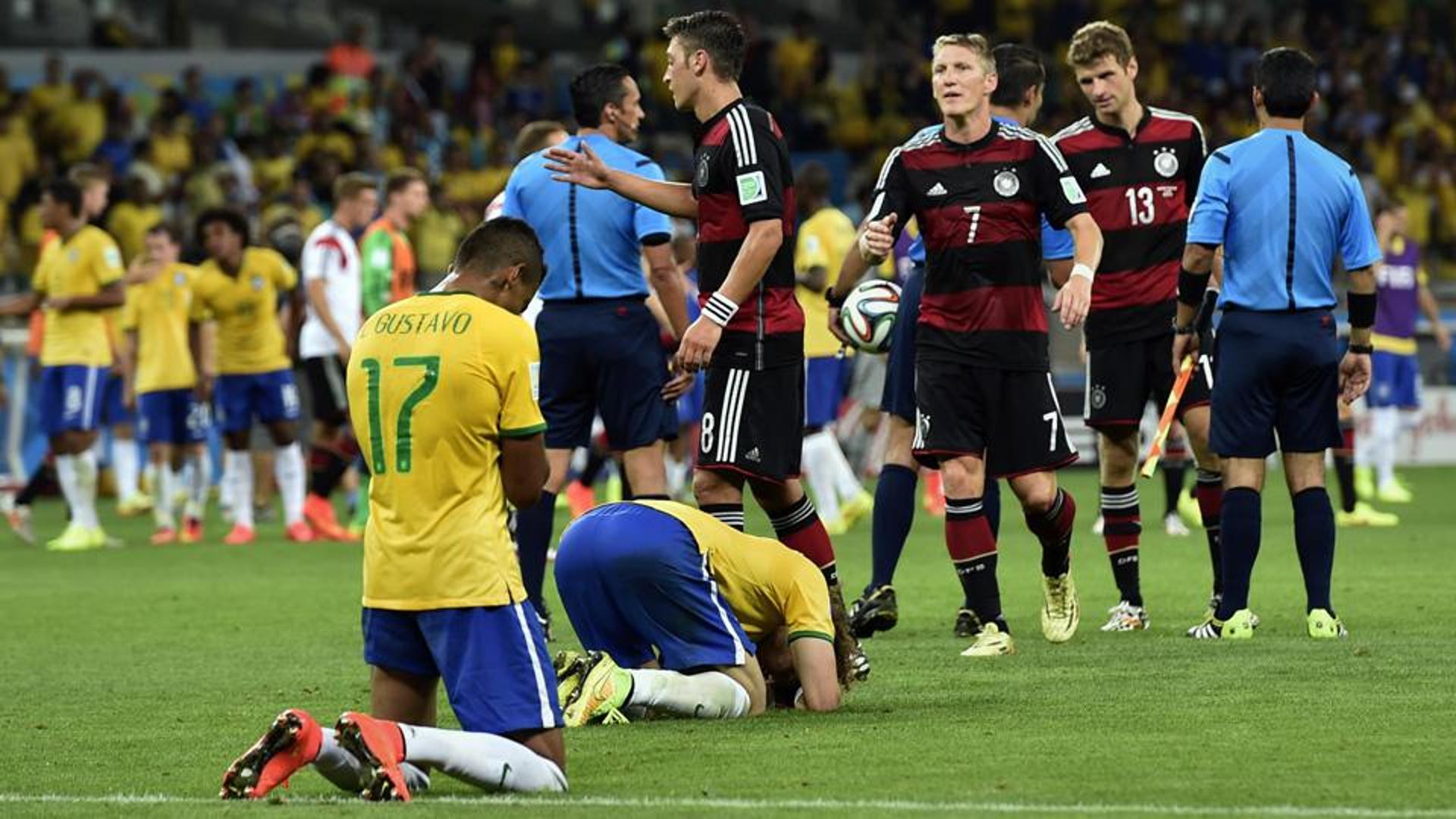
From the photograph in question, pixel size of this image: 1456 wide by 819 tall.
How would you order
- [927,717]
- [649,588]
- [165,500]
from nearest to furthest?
[649,588]
[927,717]
[165,500]

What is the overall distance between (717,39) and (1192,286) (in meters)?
2.18

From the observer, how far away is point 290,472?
1680cm

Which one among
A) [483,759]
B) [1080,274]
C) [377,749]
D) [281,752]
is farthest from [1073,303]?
[281,752]

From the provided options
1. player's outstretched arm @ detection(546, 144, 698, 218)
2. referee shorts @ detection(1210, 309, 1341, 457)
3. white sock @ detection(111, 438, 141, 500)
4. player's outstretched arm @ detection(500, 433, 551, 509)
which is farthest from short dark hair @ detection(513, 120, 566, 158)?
white sock @ detection(111, 438, 141, 500)

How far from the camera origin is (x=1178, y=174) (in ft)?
33.3

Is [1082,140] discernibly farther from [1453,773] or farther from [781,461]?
[1453,773]

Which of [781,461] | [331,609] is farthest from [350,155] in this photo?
[781,461]

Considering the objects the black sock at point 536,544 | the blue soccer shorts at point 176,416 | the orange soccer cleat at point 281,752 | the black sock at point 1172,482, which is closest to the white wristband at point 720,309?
the black sock at point 536,544

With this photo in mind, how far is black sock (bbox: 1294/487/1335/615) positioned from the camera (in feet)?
31.0

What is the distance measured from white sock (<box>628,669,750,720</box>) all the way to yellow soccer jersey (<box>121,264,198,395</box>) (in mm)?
A: 10119

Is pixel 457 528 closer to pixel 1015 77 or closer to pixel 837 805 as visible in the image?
pixel 837 805

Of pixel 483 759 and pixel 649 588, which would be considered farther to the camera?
pixel 649 588

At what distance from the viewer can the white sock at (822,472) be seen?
16.5m

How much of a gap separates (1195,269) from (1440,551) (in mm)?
5174
